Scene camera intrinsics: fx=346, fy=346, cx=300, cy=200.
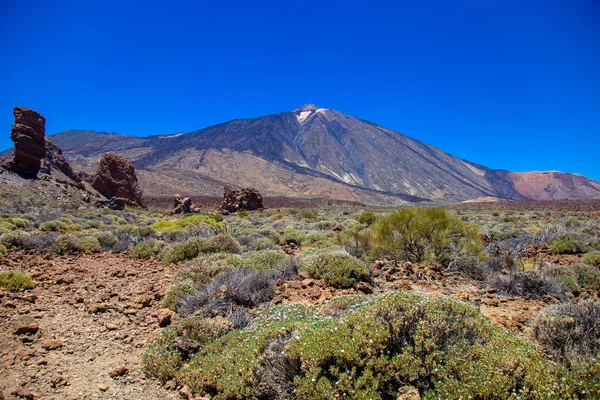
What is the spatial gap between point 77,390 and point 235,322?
1.61m

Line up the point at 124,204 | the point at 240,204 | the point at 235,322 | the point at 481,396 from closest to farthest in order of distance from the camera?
the point at 481,396 < the point at 235,322 < the point at 124,204 < the point at 240,204

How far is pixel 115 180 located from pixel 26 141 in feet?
24.2

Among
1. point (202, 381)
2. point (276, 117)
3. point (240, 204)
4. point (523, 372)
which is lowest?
point (202, 381)

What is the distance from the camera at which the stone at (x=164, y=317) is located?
4.29 metres

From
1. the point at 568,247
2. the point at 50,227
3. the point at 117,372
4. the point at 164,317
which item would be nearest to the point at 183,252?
the point at 164,317

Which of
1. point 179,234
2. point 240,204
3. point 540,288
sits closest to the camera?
point 540,288

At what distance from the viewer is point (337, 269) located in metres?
5.84

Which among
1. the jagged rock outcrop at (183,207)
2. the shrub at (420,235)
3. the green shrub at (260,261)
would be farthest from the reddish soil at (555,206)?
the green shrub at (260,261)

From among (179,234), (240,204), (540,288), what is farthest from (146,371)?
(240,204)

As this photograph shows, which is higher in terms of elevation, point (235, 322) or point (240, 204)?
point (240, 204)

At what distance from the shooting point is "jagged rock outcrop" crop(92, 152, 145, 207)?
32.7 metres

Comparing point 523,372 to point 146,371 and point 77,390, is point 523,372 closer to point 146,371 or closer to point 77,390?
point 146,371

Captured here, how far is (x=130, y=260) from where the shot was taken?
8133mm

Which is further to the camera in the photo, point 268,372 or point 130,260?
point 130,260
